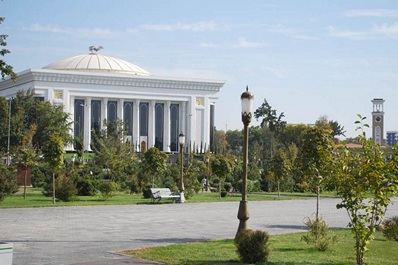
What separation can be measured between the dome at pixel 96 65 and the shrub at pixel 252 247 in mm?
78110

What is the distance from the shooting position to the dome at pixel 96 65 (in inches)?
3546

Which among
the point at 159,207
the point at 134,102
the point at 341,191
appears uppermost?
the point at 134,102

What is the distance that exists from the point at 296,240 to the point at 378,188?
5.73m

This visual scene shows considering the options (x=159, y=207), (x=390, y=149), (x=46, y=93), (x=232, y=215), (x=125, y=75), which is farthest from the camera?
(x=125, y=75)

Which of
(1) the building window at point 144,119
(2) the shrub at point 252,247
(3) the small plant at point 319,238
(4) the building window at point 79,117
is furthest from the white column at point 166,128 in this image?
(2) the shrub at point 252,247

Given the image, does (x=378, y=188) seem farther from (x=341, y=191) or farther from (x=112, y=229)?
(x=112, y=229)

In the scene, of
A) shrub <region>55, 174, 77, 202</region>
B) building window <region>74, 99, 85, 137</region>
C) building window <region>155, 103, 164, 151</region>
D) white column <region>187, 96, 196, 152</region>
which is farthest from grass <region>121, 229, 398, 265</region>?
building window <region>155, 103, 164, 151</region>

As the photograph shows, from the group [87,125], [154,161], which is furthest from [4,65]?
[87,125]

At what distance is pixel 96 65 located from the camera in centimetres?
9119

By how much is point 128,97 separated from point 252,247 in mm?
76995

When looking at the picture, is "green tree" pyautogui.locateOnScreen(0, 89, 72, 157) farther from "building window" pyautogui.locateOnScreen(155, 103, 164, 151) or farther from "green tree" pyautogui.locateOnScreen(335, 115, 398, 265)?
"green tree" pyautogui.locateOnScreen(335, 115, 398, 265)

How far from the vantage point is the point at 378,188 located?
1194cm

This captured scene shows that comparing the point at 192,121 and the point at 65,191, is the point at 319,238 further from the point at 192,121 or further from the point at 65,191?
the point at 192,121

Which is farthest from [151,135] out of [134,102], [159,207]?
[159,207]
